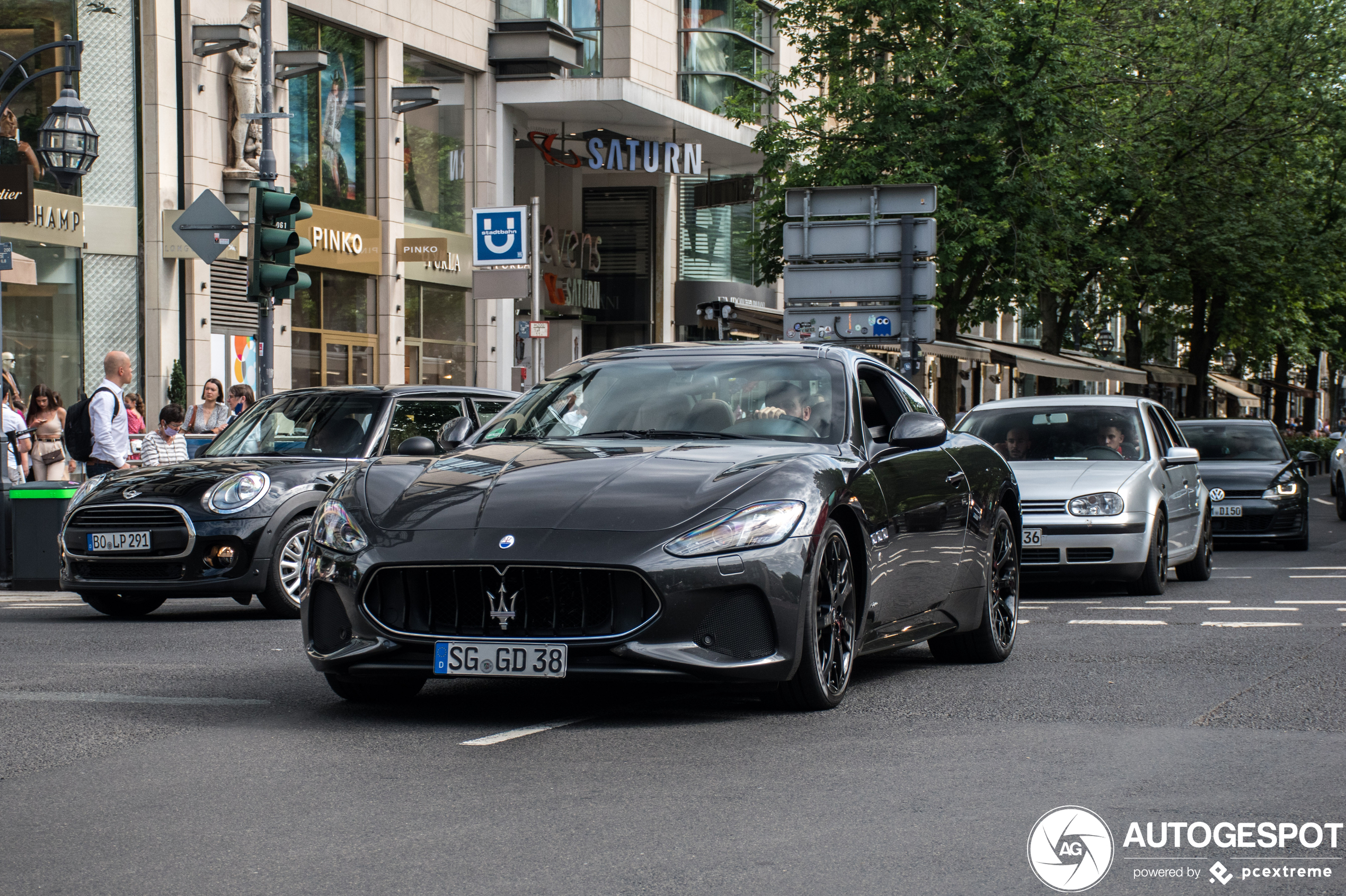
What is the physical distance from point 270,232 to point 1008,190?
14753mm

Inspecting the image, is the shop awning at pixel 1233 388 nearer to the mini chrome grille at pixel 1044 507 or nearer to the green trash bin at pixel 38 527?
the mini chrome grille at pixel 1044 507

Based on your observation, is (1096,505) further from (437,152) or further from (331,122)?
(437,152)

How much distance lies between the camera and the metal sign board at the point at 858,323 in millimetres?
23891

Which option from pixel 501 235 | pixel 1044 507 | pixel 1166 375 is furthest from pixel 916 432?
pixel 1166 375

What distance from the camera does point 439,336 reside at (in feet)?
108

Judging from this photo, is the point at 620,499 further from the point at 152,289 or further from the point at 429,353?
the point at 429,353

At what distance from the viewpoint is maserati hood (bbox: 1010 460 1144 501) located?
13.5m

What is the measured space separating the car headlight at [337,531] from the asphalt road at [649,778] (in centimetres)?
66

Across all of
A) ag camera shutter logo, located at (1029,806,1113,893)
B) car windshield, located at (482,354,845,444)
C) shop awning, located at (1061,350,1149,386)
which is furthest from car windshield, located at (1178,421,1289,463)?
shop awning, located at (1061,350,1149,386)

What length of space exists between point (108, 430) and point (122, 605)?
337 centimetres

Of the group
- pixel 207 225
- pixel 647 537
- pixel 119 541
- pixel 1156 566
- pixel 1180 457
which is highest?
pixel 207 225

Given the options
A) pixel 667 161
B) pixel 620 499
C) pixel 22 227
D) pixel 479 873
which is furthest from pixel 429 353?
pixel 479 873

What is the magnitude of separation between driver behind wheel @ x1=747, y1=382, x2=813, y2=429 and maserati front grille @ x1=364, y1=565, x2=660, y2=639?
1475 millimetres

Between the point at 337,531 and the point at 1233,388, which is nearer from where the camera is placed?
the point at 337,531
